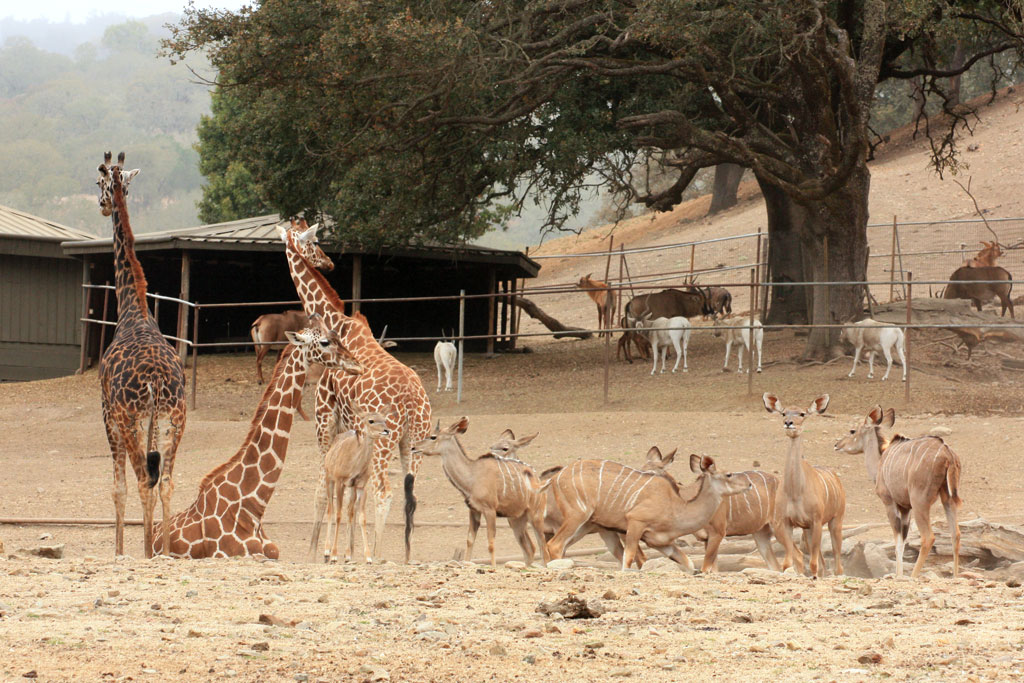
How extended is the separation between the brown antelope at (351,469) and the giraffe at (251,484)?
16.4 inches

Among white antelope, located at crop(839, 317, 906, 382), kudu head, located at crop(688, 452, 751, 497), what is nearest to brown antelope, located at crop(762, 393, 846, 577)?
kudu head, located at crop(688, 452, 751, 497)

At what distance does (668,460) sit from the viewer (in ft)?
34.3

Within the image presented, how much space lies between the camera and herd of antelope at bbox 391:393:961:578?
9.37m

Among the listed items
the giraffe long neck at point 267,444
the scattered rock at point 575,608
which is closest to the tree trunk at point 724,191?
the giraffe long neck at point 267,444

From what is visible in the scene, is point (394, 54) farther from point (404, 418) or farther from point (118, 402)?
point (118, 402)

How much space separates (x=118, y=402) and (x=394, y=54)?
415 inches

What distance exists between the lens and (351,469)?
9695 mm

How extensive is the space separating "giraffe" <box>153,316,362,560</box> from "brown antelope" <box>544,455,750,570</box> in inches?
81.7

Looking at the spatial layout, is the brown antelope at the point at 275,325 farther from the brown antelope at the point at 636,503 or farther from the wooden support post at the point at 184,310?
the brown antelope at the point at 636,503

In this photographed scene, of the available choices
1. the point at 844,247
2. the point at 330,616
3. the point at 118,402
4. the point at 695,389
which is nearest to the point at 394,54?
the point at 695,389

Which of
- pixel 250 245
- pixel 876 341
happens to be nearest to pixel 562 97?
pixel 250 245

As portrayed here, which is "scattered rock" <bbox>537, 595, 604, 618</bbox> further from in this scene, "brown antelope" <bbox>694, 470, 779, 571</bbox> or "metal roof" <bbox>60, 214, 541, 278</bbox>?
"metal roof" <bbox>60, 214, 541, 278</bbox>

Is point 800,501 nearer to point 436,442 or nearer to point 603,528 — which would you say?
point 603,528

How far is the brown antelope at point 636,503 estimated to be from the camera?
9320 mm
